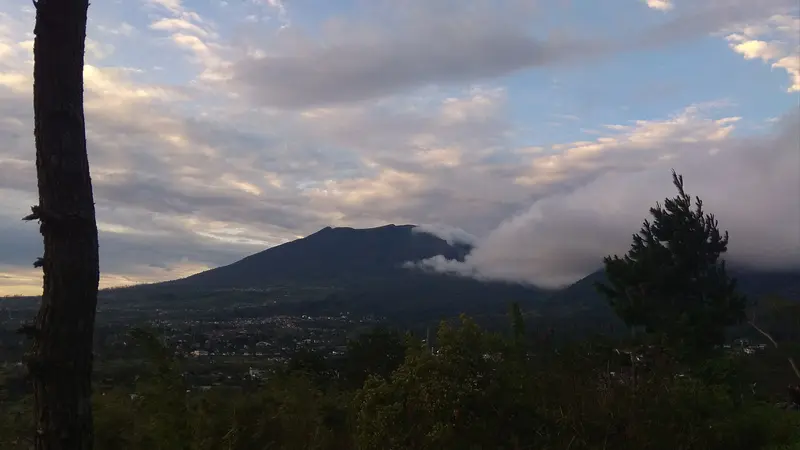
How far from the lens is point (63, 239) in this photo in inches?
105

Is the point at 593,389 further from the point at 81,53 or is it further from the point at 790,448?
the point at 81,53

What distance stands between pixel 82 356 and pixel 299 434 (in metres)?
3.90

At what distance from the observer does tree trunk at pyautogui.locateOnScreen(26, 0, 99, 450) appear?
259 cm

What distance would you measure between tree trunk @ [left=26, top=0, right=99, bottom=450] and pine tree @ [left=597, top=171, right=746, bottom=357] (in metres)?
18.1

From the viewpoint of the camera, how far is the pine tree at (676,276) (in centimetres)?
1902

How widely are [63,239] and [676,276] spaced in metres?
19.8

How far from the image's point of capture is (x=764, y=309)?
73.9ft

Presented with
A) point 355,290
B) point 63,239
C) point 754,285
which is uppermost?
point 63,239

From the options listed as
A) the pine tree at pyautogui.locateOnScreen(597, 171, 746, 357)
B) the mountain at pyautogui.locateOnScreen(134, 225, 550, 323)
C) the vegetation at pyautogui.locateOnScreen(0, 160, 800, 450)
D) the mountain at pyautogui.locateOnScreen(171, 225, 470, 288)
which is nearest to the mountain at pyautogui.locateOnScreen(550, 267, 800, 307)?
the mountain at pyautogui.locateOnScreen(134, 225, 550, 323)

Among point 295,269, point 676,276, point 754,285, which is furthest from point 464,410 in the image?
point 295,269

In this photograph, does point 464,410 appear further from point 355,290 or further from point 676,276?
point 355,290

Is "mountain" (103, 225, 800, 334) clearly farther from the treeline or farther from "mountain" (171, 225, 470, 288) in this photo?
the treeline

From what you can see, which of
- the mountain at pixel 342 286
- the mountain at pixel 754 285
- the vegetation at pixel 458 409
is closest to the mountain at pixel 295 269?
the mountain at pixel 342 286

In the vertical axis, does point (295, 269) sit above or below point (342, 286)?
above
